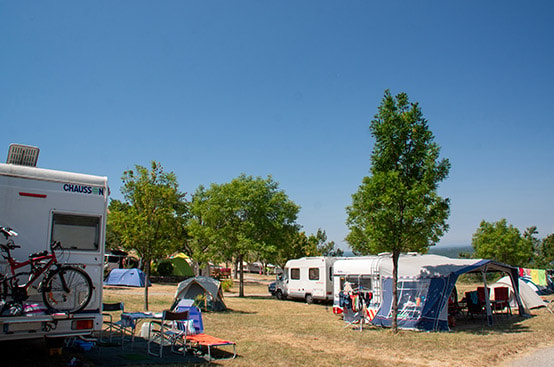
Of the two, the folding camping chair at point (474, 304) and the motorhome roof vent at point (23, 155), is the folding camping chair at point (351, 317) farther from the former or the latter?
the motorhome roof vent at point (23, 155)

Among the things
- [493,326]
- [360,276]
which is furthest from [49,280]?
[493,326]

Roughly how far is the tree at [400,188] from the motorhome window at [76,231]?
859 centimetres

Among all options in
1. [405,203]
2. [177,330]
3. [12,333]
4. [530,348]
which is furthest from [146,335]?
[530,348]

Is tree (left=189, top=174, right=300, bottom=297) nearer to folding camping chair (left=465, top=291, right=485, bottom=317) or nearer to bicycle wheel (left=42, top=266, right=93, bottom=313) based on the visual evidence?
folding camping chair (left=465, top=291, right=485, bottom=317)

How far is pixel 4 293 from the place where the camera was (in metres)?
6.07

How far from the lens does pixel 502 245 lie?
33812 millimetres

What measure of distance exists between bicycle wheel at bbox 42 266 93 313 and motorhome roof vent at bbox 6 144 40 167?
6.47 feet

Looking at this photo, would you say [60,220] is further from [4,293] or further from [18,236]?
[4,293]

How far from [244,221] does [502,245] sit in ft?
69.8

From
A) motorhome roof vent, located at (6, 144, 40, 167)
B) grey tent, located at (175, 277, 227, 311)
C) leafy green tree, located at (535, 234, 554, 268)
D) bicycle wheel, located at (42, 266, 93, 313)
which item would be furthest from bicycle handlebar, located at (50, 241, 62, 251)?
leafy green tree, located at (535, 234, 554, 268)

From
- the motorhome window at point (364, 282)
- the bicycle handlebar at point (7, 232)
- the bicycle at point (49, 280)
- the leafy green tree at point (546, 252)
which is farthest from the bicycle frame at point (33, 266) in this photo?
the leafy green tree at point (546, 252)

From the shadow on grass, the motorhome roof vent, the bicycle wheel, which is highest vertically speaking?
the motorhome roof vent

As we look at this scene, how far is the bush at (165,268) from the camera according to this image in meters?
40.2

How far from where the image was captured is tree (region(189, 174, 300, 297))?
2570 cm
